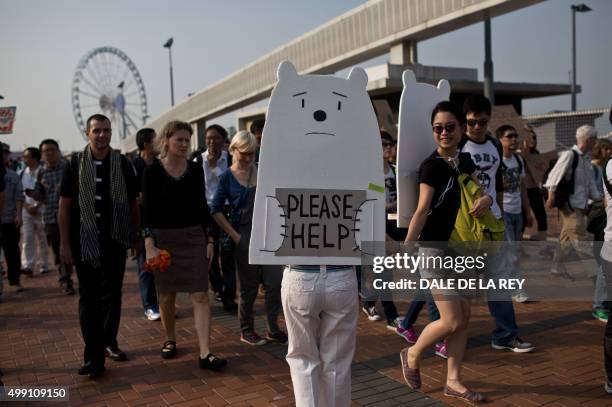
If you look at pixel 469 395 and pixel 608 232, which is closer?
pixel 469 395

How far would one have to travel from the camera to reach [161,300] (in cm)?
434

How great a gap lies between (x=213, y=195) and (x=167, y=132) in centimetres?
169

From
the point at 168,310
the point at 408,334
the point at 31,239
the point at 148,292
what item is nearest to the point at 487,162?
the point at 408,334

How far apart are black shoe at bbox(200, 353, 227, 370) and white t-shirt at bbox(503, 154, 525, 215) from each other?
3.56 metres

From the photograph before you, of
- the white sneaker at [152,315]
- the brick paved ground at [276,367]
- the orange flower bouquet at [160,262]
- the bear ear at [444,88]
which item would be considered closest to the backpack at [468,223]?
the bear ear at [444,88]

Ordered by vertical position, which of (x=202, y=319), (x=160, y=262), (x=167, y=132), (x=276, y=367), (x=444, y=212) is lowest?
(x=276, y=367)

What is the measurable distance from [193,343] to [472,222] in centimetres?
276

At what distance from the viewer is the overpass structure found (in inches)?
543

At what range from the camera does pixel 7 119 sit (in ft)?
19.0

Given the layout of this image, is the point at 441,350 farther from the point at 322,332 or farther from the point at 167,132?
the point at 167,132

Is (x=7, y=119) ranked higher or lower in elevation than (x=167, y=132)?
higher

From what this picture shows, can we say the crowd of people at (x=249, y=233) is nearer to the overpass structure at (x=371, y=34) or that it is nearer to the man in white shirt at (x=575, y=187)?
the man in white shirt at (x=575, y=187)

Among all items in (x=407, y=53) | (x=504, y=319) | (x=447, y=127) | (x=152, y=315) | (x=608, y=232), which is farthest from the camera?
(x=407, y=53)

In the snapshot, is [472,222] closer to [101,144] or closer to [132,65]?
[101,144]
